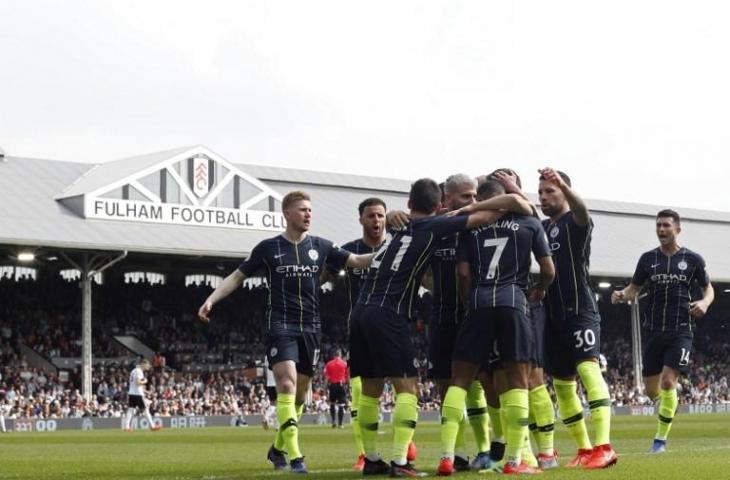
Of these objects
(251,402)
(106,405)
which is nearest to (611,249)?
(251,402)

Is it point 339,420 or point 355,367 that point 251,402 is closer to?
point 339,420

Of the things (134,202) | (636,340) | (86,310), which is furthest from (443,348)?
(636,340)

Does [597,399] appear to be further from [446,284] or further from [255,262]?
[255,262]

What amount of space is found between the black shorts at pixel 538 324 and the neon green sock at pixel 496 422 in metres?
0.61

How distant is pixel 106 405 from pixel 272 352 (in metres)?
28.1

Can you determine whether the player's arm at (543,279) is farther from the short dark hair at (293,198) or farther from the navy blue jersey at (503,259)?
the short dark hair at (293,198)

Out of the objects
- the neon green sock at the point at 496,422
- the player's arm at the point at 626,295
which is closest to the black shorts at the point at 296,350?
the neon green sock at the point at 496,422

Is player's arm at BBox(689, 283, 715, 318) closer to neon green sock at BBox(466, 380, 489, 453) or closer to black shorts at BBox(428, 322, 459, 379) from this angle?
neon green sock at BBox(466, 380, 489, 453)

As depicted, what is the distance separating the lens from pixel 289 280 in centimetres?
1092

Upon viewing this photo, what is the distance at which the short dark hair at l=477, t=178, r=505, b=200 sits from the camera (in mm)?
9641

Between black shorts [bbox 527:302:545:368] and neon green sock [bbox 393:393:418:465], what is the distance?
1.34 m

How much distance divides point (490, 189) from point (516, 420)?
185 centimetres

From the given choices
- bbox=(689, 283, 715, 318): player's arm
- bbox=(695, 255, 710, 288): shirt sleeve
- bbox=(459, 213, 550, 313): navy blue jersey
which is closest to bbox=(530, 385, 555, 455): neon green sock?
bbox=(459, 213, 550, 313): navy blue jersey

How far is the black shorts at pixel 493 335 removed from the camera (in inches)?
364
